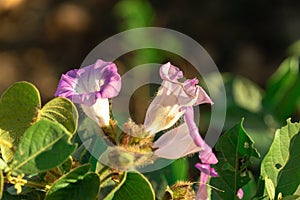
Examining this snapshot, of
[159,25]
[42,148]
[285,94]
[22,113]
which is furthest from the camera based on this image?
[159,25]

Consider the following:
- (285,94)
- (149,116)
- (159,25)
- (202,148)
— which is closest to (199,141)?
(202,148)

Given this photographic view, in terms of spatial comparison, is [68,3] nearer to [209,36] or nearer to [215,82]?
[209,36]

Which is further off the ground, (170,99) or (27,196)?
(170,99)

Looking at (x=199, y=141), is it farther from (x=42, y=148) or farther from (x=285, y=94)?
(x=285, y=94)

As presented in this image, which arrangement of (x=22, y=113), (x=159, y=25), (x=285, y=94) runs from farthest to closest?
1. (x=159, y=25)
2. (x=285, y=94)
3. (x=22, y=113)

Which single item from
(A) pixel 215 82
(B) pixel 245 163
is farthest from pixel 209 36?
(B) pixel 245 163

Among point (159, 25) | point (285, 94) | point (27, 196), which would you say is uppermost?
point (159, 25)

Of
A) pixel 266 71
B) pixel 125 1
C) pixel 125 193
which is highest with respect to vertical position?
pixel 125 1

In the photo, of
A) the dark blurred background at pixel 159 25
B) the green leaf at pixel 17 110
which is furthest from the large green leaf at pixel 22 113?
the dark blurred background at pixel 159 25

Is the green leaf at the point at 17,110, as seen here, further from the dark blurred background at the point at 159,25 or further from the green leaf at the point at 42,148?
the dark blurred background at the point at 159,25
